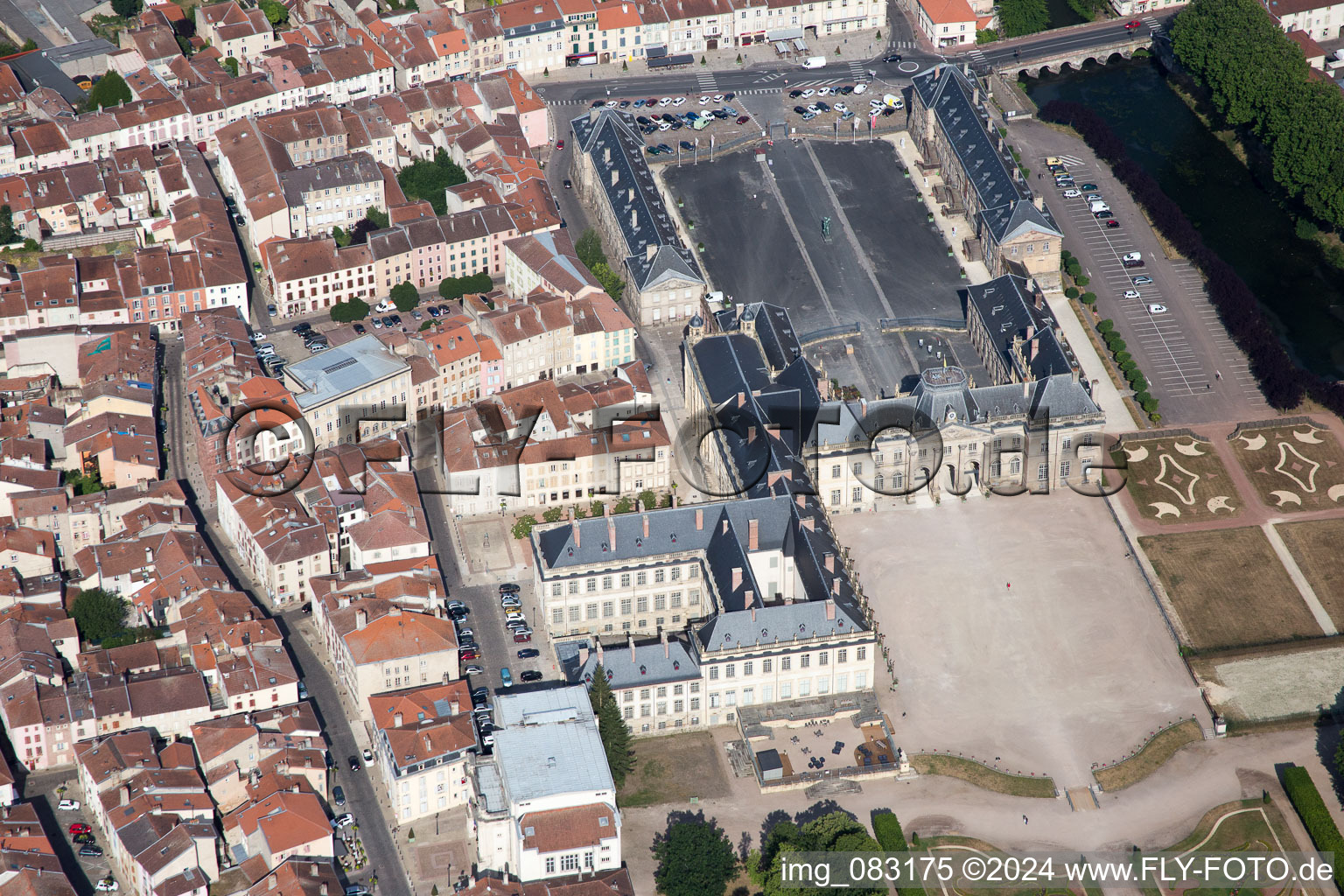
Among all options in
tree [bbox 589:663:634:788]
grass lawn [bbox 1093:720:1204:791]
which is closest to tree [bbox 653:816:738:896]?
tree [bbox 589:663:634:788]

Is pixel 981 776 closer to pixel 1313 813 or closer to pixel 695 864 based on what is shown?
pixel 1313 813

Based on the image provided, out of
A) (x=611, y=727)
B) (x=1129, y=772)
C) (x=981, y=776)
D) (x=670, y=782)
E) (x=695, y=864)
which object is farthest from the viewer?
(x=1129, y=772)

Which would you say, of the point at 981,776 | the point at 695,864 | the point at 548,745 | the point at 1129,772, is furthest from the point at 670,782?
the point at 1129,772

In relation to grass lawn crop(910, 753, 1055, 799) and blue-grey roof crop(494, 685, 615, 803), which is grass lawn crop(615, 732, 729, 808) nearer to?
blue-grey roof crop(494, 685, 615, 803)

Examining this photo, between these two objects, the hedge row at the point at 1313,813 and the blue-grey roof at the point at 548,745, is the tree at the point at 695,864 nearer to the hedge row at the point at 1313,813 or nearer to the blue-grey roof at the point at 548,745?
the blue-grey roof at the point at 548,745

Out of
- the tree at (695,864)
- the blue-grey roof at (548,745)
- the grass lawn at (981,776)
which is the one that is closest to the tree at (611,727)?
the blue-grey roof at (548,745)
